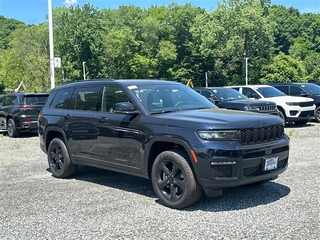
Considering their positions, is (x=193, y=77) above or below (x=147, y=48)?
below

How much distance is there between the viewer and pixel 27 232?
4930 millimetres

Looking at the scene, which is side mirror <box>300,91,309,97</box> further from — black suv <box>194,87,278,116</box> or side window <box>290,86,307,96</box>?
→ black suv <box>194,87,278,116</box>

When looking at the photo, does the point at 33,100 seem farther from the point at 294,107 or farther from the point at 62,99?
the point at 294,107

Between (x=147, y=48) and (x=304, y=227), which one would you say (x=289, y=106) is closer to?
(x=304, y=227)

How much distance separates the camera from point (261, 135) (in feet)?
18.6

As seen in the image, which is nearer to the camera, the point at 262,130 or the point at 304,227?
the point at 304,227

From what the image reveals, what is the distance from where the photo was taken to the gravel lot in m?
4.78

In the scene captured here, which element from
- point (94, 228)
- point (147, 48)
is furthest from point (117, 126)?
point (147, 48)

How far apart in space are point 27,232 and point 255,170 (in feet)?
9.78

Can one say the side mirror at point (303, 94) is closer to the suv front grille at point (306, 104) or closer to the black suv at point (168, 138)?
the suv front grille at point (306, 104)

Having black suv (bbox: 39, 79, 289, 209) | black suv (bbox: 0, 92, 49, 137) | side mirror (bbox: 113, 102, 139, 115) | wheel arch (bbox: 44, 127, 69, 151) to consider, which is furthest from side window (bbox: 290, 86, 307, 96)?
side mirror (bbox: 113, 102, 139, 115)

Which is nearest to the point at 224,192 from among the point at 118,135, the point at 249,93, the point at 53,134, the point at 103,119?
the point at 118,135

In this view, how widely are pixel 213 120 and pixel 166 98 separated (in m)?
1.31

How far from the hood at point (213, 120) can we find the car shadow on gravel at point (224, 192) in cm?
113
